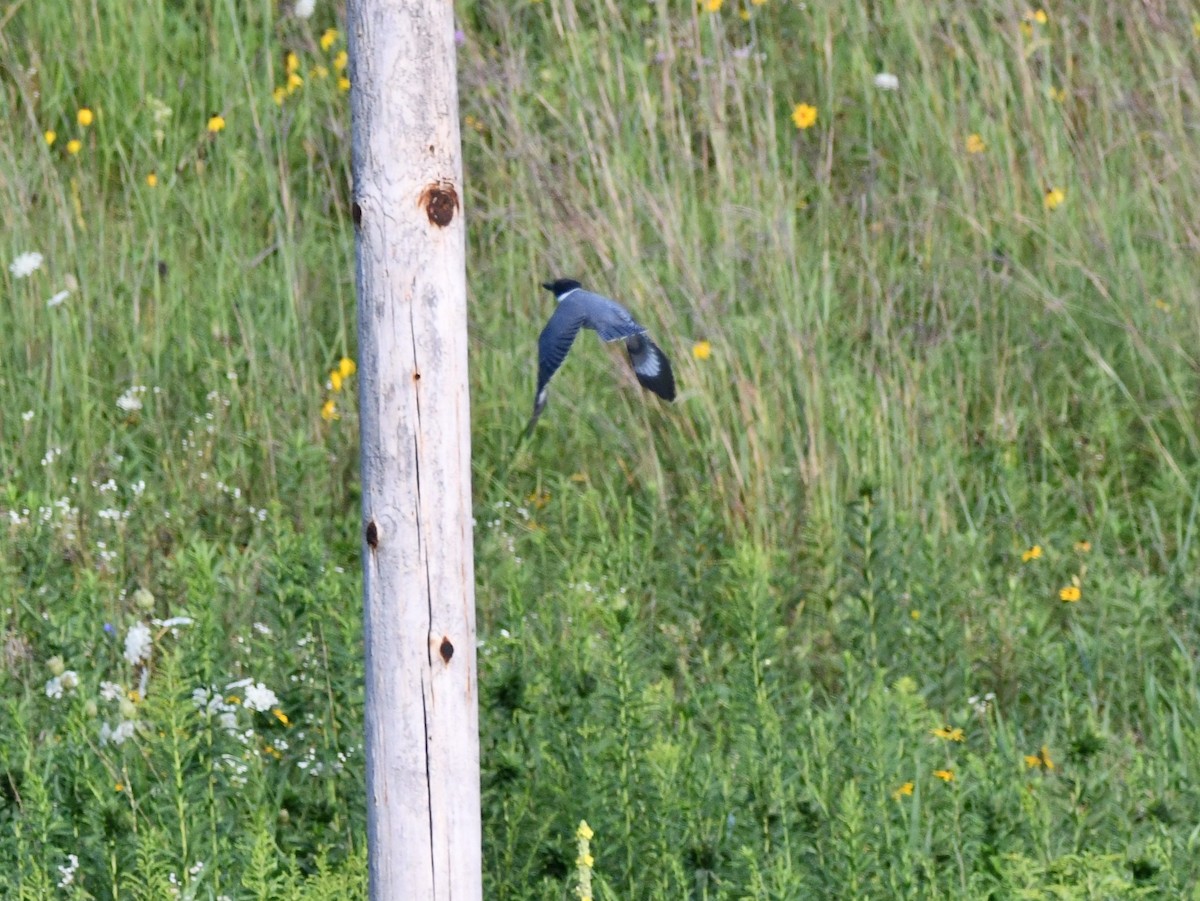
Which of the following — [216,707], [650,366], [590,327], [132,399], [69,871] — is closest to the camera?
[590,327]

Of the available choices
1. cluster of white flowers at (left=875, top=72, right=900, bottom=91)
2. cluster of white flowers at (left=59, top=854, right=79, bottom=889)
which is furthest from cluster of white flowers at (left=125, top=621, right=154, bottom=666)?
cluster of white flowers at (left=875, top=72, right=900, bottom=91)

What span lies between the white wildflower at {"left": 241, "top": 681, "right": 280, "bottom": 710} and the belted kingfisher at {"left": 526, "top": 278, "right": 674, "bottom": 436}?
0.95 metres

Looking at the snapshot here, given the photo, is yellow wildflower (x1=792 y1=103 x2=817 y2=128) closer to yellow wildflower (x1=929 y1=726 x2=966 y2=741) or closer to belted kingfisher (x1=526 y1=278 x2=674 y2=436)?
yellow wildflower (x1=929 y1=726 x2=966 y2=741)

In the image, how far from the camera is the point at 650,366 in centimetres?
266

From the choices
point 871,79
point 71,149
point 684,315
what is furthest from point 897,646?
point 71,149

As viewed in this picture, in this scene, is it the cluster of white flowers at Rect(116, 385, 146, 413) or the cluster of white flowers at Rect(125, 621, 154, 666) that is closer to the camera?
the cluster of white flowers at Rect(125, 621, 154, 666)

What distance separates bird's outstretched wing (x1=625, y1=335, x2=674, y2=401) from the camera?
259cm

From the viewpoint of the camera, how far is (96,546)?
4.36m

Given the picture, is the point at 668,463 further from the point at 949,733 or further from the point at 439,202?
the point at 439,202

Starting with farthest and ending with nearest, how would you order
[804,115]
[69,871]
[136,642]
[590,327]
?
[804,115] → [136,642] → [69,871] → [590,327]

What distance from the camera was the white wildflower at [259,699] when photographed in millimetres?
3176

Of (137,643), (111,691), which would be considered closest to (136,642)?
(137,643)

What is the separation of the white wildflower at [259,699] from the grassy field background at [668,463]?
3 cm

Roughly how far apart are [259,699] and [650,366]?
3.35ft
